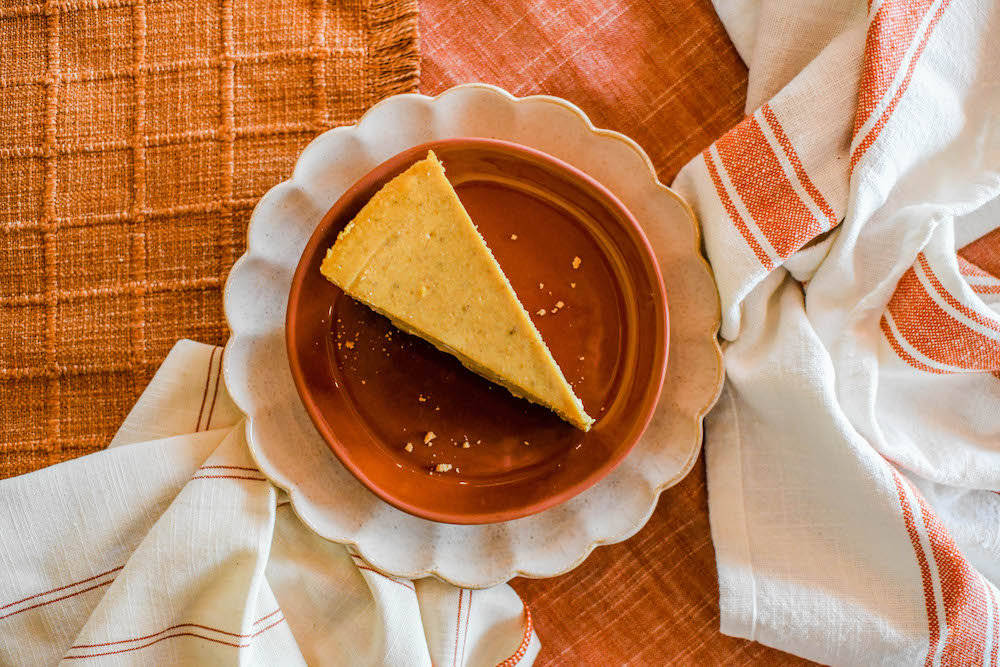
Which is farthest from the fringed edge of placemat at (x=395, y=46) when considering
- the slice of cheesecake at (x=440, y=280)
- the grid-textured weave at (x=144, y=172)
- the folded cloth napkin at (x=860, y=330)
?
the folded cloth napkin at (x=860, y=330)

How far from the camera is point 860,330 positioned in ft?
4.88

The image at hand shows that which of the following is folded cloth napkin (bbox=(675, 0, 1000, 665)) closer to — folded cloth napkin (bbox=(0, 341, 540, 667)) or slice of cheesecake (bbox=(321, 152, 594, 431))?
slice of cheesecake (bbox=(321, 152, 594, 431))

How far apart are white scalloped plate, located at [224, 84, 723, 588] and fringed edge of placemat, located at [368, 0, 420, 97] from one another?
155 mm

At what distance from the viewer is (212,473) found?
1.44 metres

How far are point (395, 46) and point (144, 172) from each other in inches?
22.9

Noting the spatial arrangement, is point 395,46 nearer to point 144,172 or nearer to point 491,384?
point 144,172

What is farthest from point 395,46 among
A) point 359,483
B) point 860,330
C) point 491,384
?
point 860,330

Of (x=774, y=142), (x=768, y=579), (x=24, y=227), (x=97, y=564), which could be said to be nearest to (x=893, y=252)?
(x=774, y=142)

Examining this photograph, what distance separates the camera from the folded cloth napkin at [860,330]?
1392mm

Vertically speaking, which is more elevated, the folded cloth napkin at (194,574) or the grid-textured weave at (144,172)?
the grid-textured weave at (144,172)

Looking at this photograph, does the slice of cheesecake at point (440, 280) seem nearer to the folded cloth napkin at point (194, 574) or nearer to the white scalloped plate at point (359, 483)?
the white scalloped plate at point (359, 483)

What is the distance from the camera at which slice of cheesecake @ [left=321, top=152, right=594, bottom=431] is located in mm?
1372

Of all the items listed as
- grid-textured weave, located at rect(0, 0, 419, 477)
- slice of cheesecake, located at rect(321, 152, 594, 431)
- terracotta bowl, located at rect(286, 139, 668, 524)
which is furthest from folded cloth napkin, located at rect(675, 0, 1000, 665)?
grid-textured weave, located at rect(0, 0, 419, 477)

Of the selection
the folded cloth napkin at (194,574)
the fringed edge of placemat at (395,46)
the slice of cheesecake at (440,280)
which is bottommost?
the folded cloth napkin at (194,574)
